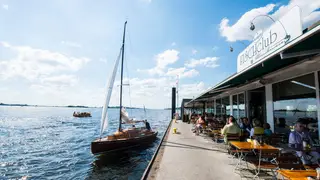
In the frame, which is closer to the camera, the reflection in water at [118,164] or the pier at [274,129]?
the pier at [274,129]

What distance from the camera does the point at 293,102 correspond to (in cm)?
632

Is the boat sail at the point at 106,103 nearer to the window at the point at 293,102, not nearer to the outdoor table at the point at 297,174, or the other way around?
the window at the point at 293,102

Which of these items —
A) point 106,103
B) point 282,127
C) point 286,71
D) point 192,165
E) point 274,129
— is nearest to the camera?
point 192,165

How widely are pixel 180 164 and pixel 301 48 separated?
3833 mm

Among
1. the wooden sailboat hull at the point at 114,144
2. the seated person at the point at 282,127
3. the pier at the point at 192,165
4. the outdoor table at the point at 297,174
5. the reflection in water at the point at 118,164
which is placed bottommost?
the reflection in water at the point at 118,164

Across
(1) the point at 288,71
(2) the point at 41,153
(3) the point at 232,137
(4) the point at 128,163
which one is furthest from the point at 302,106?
(2) the point at 41,153

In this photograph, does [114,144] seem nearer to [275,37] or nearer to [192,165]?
[192,165]

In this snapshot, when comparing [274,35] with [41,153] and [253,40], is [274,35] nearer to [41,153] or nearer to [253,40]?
[253,40]

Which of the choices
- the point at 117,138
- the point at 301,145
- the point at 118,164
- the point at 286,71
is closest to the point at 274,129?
the point at 286,71

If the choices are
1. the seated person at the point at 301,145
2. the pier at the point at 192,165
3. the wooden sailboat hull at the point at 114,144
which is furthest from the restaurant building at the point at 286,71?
the wooden sailboat hull at the point at 114,144

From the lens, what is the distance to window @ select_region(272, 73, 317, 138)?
5402mm

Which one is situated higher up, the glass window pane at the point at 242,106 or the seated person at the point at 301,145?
the glass window pane at the point at 242,106

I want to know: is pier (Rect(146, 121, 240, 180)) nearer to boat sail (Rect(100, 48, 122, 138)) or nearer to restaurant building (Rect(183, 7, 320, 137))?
restaurant building (Rect(183, 7, 320, 137))

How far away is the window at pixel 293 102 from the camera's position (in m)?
5.40
